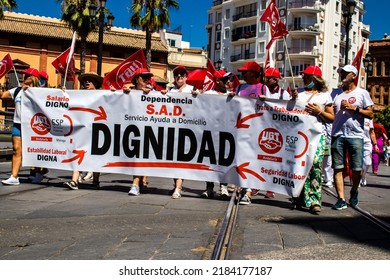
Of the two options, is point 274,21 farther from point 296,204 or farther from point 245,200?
point 296,204

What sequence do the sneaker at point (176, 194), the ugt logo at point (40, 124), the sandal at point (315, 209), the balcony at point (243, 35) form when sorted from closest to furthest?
1. the sandal at point (315, 209)
2. the sneaker at point (176, 194)
3. the ugt logo at point (40, 124)
4. the balcony at point (243, 35)

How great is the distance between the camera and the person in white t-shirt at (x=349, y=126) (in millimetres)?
7266

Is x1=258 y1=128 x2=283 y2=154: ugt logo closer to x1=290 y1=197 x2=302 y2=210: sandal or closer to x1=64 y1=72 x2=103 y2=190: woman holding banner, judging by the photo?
x1=290 y1=197 x2=302 y2=210: sandal

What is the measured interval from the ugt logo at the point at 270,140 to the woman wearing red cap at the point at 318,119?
1.66ft

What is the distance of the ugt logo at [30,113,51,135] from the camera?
8414 millimetres

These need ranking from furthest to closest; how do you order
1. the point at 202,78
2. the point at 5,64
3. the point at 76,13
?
the point at 76,13 → the point at 202,78 → the point at 5,64

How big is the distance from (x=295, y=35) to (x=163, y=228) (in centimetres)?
6254

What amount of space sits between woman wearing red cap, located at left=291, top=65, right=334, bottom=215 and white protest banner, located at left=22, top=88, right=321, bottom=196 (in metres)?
0.12

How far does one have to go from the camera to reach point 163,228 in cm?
555

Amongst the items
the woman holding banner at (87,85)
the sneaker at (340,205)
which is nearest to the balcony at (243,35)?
the woman holding banner at (87,85)

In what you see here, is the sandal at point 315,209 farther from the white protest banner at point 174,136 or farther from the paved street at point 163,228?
the white protest banner at point 174,136

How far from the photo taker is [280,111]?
7336 millimetres

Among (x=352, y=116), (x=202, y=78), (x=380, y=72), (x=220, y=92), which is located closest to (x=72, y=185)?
(x=220, y=92)

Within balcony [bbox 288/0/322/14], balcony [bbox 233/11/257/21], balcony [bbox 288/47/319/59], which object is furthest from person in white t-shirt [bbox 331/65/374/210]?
balcony [bbox 233/11/257/21]
